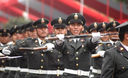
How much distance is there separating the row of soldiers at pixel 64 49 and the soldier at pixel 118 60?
114 cm

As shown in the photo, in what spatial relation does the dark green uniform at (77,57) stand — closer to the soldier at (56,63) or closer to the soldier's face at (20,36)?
the soldier at (56,63)

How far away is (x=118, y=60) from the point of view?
5.43m

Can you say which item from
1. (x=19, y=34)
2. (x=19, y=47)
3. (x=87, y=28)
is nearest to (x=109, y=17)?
(x=19, y=34)

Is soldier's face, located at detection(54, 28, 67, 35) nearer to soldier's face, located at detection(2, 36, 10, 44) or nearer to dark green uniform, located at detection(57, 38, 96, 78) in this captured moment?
dark green uniform, located at detection(57, 38, 96, 78)

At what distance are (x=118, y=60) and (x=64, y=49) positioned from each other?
2.60 m

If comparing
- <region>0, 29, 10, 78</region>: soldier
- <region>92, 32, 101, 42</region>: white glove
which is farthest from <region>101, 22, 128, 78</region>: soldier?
<region>0, 29, 10, 78</region>: soldier

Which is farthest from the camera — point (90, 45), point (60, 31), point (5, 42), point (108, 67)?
point (5, 42)

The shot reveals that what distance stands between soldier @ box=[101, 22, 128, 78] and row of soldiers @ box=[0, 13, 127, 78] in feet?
3.75

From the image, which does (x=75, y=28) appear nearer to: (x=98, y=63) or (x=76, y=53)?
(x=76, y=53)

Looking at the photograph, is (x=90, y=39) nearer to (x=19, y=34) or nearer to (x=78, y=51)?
(x=78, y=51)

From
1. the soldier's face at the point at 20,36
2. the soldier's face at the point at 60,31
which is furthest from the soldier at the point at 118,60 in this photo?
the soldier's face at the point at 20,36

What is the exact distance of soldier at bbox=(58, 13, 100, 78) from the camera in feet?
25.6

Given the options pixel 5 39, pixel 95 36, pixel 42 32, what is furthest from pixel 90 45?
pixel 5 39

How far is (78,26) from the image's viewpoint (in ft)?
25.7
